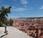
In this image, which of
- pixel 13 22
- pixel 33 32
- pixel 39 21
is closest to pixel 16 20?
pixel 13 22

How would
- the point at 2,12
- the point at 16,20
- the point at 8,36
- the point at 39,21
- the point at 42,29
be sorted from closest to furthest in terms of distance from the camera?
the point at 2,12 < the point at 8,36 < the point at 42,29 < the point at 39,21 < the point at 16,20

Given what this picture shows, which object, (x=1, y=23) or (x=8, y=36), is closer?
(x=1, y=23)

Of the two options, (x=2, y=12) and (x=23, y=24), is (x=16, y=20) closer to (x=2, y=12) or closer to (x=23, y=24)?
(x=23, y=24)

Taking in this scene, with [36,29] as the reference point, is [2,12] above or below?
above

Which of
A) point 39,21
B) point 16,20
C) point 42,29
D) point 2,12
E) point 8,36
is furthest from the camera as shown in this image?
point 16,20

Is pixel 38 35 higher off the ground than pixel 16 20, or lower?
lower

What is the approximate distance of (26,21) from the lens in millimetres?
24578

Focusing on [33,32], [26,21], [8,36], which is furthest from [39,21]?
[8,36]

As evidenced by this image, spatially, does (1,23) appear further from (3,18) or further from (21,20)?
(21,20)

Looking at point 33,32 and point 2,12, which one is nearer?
point 2,12

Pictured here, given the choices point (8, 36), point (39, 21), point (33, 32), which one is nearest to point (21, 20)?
point (39, 21)

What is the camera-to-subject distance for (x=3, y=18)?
43.1 feet

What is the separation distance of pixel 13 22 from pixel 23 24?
1.89 meters

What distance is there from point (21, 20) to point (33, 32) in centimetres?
506
